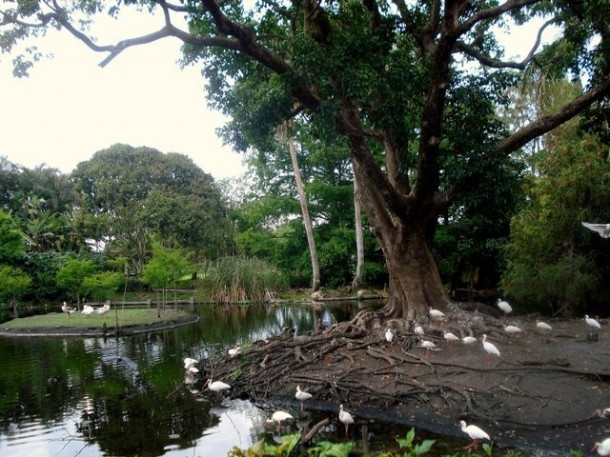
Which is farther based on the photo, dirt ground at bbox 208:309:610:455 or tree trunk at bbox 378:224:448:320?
tree trunk at bbox 378:224:448:320

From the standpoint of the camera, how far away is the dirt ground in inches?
366

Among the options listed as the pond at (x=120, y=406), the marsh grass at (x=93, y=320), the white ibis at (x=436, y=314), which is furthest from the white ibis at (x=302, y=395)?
the marsh grass at (x=93, y=320)

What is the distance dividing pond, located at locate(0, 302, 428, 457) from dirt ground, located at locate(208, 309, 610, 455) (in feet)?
2.97

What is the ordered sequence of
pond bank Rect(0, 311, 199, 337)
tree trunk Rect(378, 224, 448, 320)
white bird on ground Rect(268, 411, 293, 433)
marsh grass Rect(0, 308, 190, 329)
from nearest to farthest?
1. white bird on ground Rect(268, 411, 293, 433)
2. tree trunk Rect(378, 224, 448, 320)
3. pond bank Rect(0, 311, 199, 337)
4. marsh grass Rect(0, 308, 190, 329)

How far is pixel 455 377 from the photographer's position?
1115cm

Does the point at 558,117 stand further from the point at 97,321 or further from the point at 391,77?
the point at 97,321

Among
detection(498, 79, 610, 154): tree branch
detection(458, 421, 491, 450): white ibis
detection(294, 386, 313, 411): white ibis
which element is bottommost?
detection(458, 421, 491, 450): white ibis

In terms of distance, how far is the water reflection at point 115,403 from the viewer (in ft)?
32.3

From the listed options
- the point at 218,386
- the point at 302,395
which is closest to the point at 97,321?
the point at 218,386

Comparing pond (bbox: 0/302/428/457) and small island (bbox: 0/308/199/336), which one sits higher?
small island (bbox: 0/308/199/336)

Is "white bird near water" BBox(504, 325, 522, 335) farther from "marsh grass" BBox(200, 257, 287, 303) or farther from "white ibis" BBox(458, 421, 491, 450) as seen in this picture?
"marsh grass" BBox(200, 257, 287, 303)

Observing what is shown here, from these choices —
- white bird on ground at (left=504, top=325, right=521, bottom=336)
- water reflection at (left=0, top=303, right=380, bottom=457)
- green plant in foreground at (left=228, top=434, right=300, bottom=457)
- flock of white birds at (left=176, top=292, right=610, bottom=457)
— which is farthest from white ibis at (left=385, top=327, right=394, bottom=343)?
green plant in foreground at (left=228, top=434, right=300, bottom=457)

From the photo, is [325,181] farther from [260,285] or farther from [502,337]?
[502,337]

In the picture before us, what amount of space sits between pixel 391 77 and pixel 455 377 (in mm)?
6994
